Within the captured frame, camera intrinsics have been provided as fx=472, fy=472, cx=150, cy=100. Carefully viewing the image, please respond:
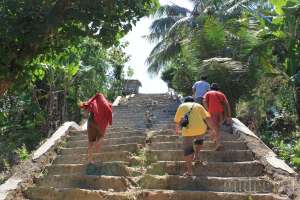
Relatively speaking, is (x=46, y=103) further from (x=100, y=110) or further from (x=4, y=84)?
(x=4, y=84)

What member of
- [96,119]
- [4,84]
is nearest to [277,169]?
[96,119]

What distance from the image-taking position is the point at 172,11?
28.1m

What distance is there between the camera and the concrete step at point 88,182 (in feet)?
25.5

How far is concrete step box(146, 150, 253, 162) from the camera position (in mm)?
8664

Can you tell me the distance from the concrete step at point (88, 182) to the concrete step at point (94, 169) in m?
0.35

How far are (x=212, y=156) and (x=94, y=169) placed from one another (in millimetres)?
2192

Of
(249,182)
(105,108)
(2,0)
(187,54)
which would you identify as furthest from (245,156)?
(187,54)

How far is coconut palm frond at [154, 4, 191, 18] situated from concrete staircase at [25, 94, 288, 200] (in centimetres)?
1831

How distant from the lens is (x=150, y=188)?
25.2ft

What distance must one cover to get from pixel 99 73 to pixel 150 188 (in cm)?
1467

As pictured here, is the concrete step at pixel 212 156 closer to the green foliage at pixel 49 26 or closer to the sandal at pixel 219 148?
the sandal at pixel 219 148

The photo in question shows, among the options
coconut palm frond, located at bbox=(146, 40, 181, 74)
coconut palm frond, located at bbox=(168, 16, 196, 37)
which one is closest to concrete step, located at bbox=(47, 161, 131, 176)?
coconut palm frond, located at bbox=(168, 16, 196, 37)

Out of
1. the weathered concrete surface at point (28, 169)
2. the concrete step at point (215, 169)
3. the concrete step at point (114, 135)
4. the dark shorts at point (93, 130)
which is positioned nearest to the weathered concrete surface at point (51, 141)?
the weathered concrete surface at point (28, 169)

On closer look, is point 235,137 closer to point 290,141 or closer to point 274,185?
point 274,185
